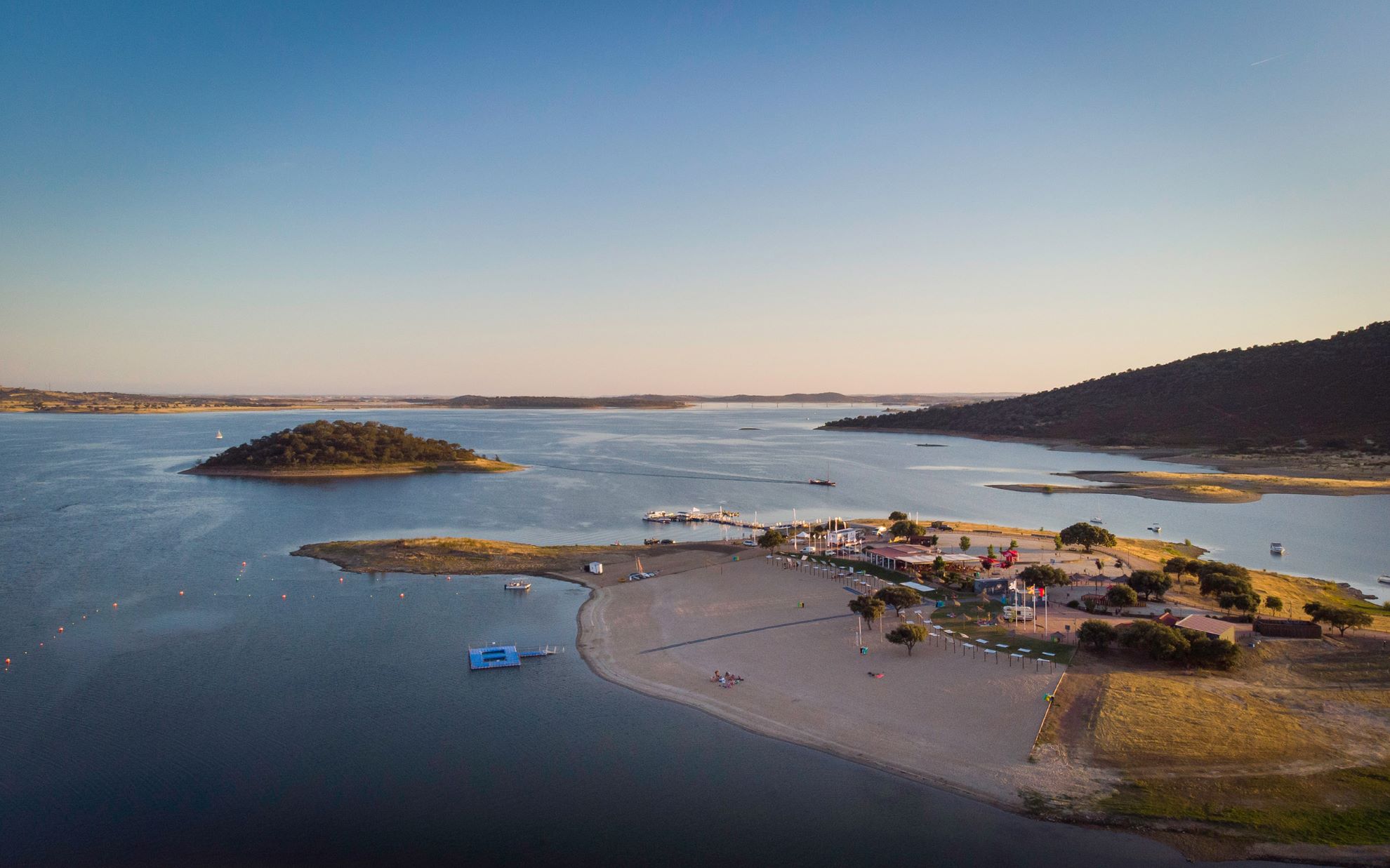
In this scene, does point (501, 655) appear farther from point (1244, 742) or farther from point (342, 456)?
point (342, 456)

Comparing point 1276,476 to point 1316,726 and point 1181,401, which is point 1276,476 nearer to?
point 1181,401

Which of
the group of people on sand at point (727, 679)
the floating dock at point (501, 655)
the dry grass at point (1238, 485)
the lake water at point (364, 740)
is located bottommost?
the lake water at point (364, 740)

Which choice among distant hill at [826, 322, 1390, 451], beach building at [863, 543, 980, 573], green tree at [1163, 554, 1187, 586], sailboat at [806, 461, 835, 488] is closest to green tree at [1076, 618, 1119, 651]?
beach building at [863, 543, 980, 573]

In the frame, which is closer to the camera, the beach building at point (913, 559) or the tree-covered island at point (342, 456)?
the beach building at point (913, 559)

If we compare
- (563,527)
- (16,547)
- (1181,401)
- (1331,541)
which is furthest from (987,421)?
(16,547)

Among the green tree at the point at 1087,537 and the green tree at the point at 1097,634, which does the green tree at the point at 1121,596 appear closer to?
the green tree at the point at 1097,634

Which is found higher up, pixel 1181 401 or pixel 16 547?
pixel 1181 401

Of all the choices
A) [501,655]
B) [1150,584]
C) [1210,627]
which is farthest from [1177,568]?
[501,655]

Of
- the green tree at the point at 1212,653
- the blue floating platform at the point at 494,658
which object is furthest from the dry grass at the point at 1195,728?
the blue floating platform at the point at 494,658
